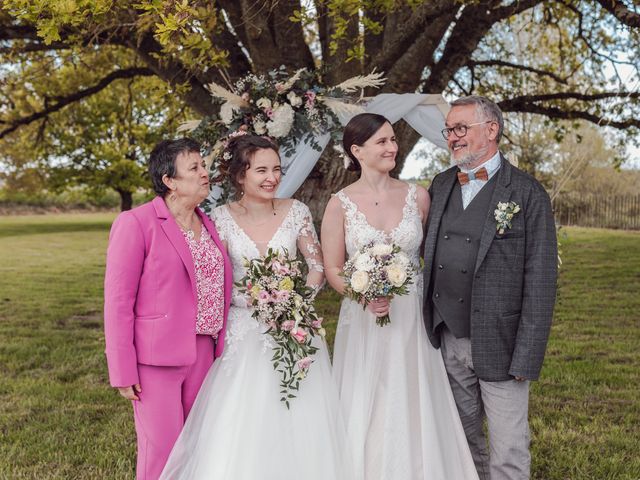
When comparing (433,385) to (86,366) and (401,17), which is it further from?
(401,17)

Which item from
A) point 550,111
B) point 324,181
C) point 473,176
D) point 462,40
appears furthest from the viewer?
point 550,111

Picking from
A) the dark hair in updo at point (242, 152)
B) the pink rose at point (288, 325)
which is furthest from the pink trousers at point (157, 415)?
the dark hair in updo at point (242, 152)

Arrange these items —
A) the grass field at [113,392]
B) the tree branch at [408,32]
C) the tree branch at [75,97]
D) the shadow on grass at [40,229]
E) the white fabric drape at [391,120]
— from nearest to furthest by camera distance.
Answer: the grass field at [113,392] < the white fabric drape at [391,120] < the tree branch at [408,32] < the tree branch at [75,97] < the shadow on grass at [40,229]

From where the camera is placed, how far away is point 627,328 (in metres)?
8.65

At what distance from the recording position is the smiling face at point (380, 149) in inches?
148

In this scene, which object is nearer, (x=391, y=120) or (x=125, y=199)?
(x=391, y=120)

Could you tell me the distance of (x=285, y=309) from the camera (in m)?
3.41

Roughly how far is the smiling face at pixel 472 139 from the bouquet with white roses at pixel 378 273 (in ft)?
2.06

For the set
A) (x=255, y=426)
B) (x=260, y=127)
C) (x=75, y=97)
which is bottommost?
(x=255, y=426)

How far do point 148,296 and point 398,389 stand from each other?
4.74 feet

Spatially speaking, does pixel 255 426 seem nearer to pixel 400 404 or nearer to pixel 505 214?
pixel 400 404

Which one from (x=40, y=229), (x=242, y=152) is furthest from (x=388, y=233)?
(x=40, y=229)

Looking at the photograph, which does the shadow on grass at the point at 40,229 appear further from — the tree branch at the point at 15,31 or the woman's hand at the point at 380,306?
the woman's hand at the point at 380,306

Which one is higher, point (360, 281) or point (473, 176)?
point (473, 176)
